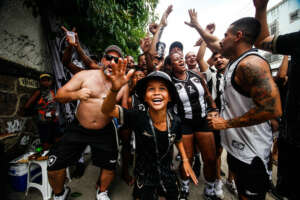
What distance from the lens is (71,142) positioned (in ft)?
6.93

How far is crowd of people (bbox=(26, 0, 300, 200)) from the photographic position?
1.39 metres

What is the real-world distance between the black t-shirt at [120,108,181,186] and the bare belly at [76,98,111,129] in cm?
70

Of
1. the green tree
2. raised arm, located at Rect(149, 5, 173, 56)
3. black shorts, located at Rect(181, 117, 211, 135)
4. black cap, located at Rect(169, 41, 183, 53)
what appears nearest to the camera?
black shorts, located at Rect(181, 117, 211, 135)

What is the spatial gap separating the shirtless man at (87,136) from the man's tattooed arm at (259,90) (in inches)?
72.3

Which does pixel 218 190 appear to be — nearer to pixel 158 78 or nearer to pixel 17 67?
pixel 158 78

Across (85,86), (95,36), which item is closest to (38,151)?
(85,86)

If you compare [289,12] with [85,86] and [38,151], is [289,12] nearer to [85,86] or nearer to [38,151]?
[85,86]

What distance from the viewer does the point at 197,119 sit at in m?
2.40

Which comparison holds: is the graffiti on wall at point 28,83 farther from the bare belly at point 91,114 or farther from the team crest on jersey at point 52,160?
the team crest on jersey at point 52,160

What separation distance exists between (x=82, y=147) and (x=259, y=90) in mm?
2642

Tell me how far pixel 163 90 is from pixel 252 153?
127 centimetres

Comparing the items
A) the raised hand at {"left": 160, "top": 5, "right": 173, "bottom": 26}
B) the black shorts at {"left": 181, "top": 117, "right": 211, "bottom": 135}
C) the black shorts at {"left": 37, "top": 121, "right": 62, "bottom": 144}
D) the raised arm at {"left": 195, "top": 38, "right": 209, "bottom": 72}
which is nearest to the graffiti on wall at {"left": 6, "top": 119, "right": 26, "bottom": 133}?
the black shorts at {"left": 37, "top": 121, "right": 62, "bottom": 144}

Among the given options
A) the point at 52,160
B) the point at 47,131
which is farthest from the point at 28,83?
the point at 52,160

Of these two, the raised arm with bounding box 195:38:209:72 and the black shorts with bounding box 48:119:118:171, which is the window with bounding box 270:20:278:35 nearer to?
the raised arm with bounding box 195:38:209:72
